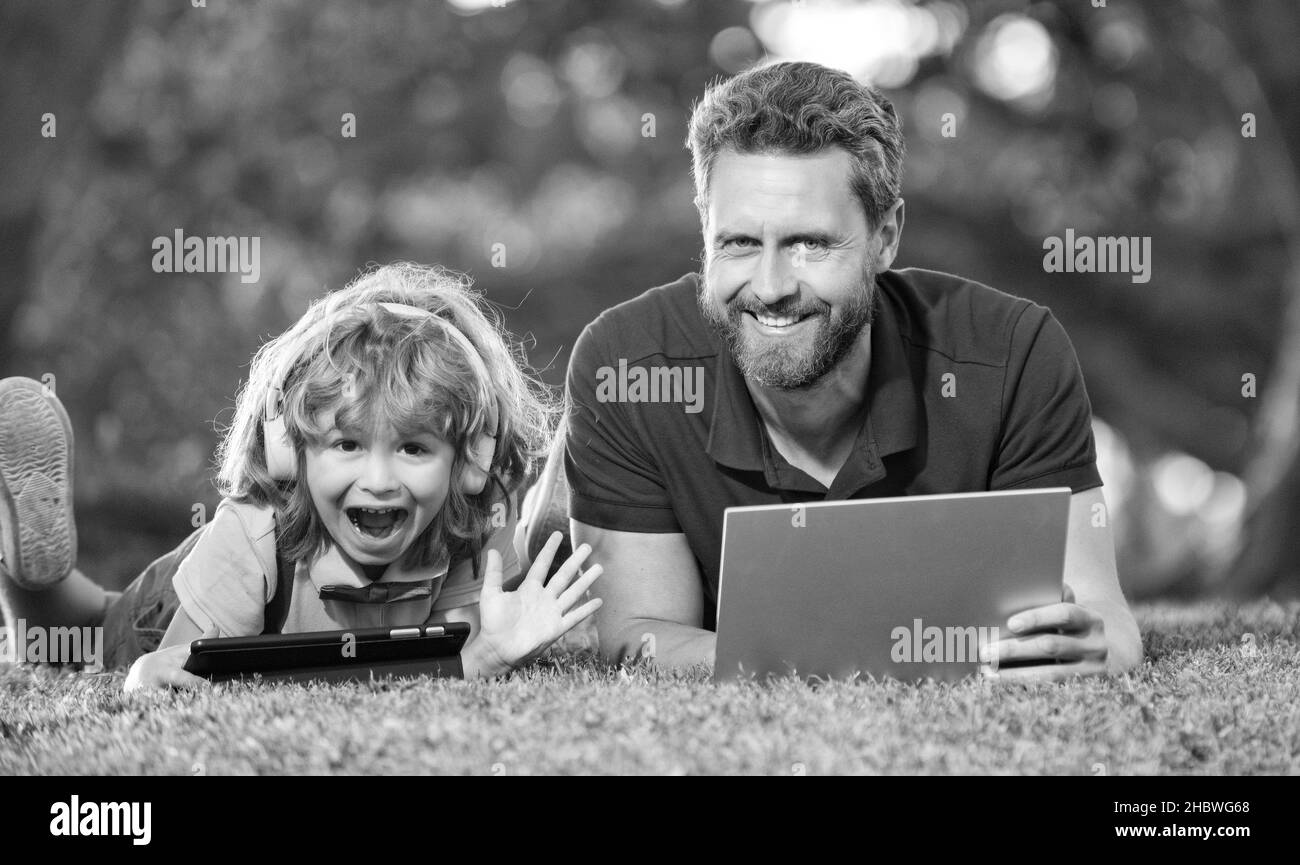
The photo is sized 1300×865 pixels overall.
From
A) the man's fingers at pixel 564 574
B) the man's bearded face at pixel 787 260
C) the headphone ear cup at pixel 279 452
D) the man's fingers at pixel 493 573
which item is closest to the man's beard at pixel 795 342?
the man's bearded face at pixel 787 260

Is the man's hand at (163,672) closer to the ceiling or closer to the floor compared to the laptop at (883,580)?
closer to the floor

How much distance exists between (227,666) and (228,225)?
9.04 metres

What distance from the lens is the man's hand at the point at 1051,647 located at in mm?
2539

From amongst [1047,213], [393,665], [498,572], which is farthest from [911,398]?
[1047,213]

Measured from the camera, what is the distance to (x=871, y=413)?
320cm

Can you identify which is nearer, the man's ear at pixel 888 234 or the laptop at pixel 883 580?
the laptop at pixel 883 580

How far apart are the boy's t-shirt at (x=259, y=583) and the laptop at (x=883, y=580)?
107 centimetres

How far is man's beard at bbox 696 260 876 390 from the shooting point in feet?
10.1

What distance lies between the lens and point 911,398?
126 inches
